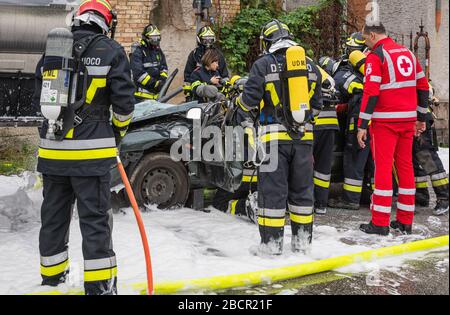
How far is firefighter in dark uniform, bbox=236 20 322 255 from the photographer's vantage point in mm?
4457

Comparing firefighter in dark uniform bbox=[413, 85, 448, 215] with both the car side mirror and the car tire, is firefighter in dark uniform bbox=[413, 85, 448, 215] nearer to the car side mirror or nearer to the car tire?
the car side mirror

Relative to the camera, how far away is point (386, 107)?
5219mm

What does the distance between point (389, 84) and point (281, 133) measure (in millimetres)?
1370

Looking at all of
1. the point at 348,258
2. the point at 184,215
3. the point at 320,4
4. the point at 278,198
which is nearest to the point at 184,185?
the point at 184,215

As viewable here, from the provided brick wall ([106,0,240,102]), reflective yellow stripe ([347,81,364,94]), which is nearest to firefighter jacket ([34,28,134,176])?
reflective yellow stripe ([347,81,364,94])

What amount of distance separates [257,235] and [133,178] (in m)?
1.40

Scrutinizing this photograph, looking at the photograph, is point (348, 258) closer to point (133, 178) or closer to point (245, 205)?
point (245, 205)

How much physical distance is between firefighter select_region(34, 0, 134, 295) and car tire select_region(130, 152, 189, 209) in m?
1.97

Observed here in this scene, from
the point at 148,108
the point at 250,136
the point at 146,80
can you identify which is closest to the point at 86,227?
the point at 250,136

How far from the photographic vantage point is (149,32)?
7.99 m

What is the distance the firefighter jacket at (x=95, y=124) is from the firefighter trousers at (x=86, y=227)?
0.28ft

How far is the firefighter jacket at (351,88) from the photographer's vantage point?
20.9 feet

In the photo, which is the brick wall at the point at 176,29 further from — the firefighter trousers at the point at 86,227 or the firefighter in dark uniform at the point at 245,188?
the firefighter trousers at the point at 86,227

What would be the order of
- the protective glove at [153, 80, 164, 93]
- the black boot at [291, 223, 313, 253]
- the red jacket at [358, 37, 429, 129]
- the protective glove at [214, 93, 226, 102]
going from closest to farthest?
the black boot at [291, 223, 313, 253], the red jacket at [358, 37, 429, 129], the protective glove at [214, 93, 226, 102], the protective glove at [153, 80, 164, 93]
